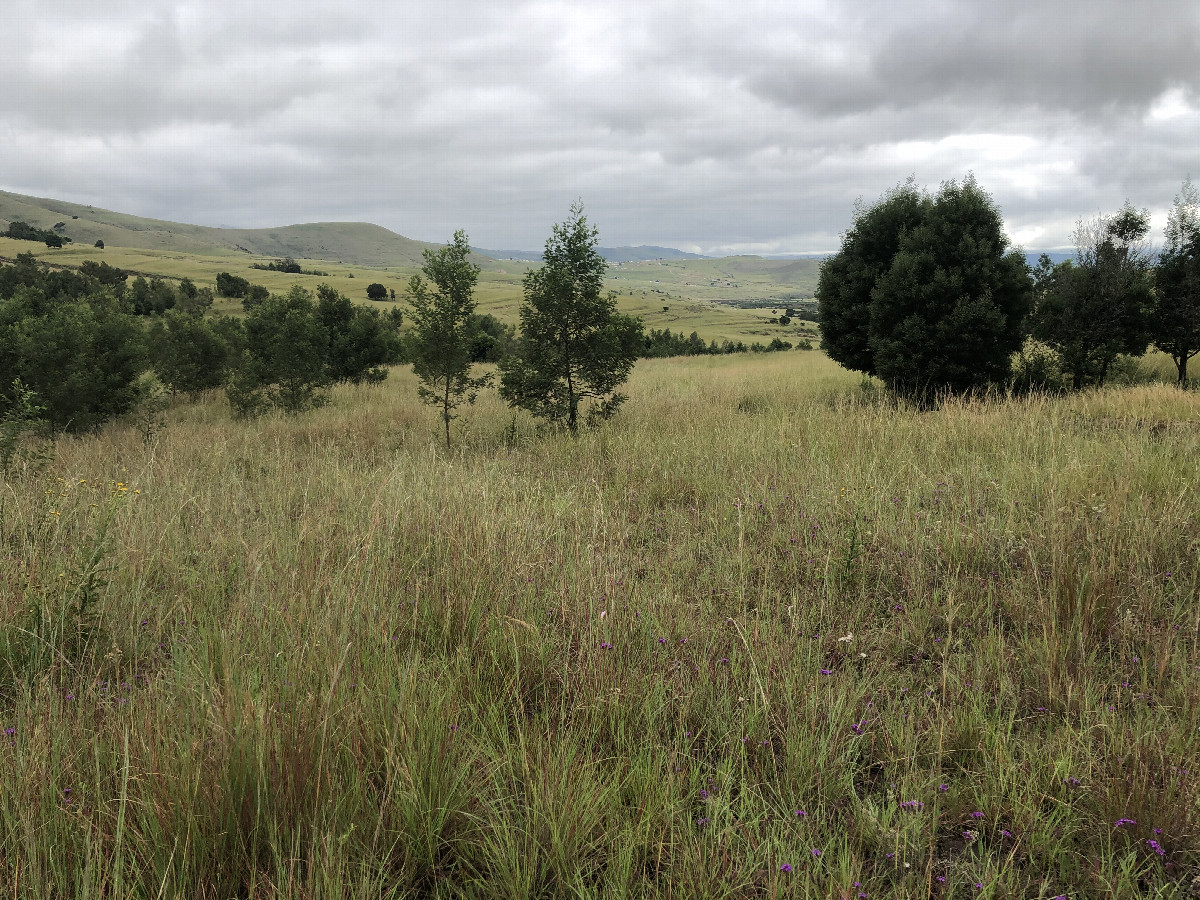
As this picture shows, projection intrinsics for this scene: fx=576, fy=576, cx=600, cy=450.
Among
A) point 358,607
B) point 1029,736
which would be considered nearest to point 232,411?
point 358,607

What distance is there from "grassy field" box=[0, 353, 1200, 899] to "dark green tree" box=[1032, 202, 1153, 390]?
15945 mm

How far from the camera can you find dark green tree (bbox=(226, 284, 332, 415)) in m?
15.7

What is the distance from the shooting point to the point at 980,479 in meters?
5.74

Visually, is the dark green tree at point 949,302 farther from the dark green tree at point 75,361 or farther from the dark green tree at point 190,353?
the dark green tree at point 190,353

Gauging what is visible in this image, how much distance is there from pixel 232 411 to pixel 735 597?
56.8 feet

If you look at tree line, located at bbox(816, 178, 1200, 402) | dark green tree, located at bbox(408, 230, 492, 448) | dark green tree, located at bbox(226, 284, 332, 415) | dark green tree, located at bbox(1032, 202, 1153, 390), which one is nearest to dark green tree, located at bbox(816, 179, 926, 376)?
tree line, located at bbox(816, 178, 1200, 402)

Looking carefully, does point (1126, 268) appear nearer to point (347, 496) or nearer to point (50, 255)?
point (347, 496)

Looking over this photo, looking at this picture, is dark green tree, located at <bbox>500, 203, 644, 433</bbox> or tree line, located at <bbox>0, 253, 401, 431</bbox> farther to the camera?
tree line, located at <bbox>0, 253, 401, 431</bbox>

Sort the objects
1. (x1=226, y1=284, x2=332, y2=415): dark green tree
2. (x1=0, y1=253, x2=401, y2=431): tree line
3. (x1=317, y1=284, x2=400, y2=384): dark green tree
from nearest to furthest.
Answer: (x1=0, y1=253, x2=401, y2=431): tree line
(x1=226, y1=284, x2=332, y2=415): dark green tree
(x1=317, y1=284, x2=400, y2=384): dark green tree

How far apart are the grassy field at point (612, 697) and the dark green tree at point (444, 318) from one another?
584 centimetres

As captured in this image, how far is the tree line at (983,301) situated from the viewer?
14.2 metres

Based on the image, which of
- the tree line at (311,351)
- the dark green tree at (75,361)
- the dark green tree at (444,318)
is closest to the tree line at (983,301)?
the tree line at (311,351)

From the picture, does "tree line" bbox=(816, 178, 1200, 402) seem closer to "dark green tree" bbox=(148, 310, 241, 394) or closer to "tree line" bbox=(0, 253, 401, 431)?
"tree line" bbox=(0, 253, 401, 431)

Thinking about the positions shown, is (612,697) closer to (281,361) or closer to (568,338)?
(568,338)
